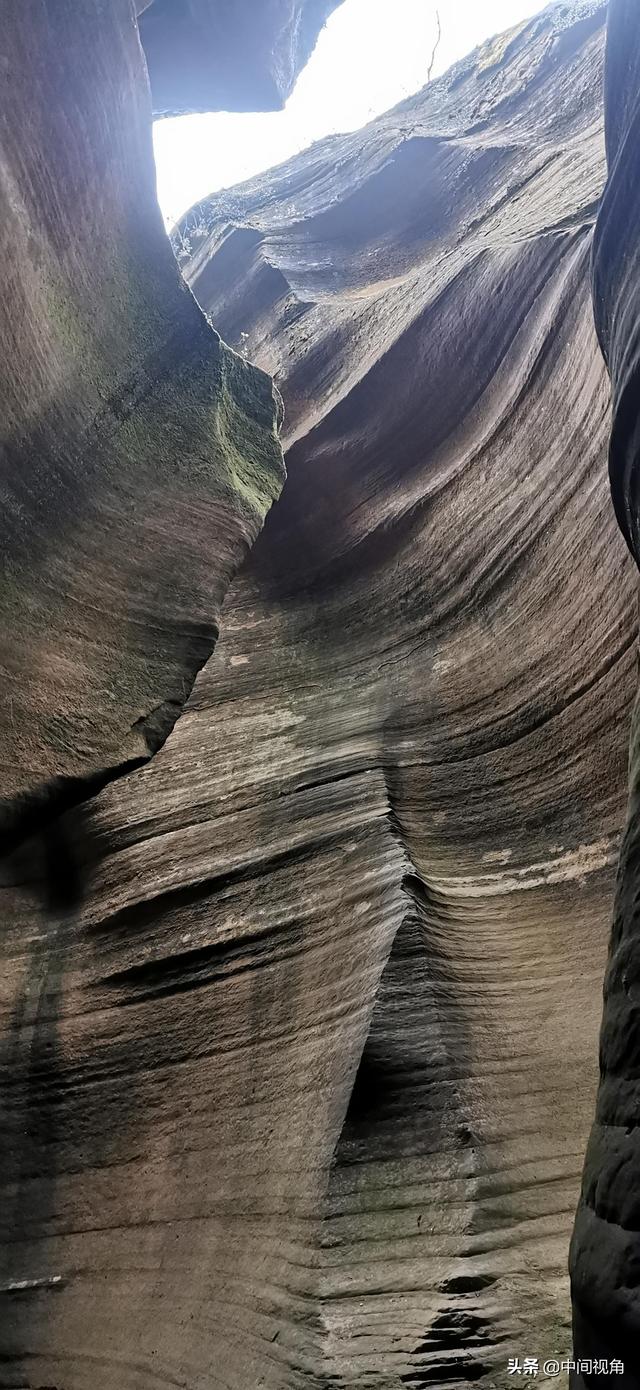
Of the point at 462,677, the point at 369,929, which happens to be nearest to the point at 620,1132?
the point at 369,929

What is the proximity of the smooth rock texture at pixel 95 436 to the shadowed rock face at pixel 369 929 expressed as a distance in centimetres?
148

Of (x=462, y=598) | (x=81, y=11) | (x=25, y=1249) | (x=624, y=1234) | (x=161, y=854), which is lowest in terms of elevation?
(x=624, y=1234)

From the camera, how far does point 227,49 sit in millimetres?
10219

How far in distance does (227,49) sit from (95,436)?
7.57 m

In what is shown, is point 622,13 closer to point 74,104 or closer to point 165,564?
point 74,104

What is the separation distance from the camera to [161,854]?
6.00 meters

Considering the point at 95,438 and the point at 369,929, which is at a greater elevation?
the point at 95,438

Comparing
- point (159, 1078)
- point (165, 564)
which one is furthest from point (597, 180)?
point (159, 1078)

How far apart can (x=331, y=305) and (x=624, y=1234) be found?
1063 cm

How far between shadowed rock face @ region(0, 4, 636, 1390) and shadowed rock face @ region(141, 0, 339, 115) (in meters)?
3.54

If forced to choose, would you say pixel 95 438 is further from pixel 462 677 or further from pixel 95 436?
pixel 462 677

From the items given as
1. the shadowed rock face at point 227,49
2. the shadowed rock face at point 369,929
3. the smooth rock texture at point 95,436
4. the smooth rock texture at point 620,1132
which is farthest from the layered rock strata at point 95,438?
the shadowed rock face at point 227,49

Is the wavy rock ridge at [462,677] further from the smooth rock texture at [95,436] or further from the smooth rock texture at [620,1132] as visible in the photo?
the smooth rock texture at [95,436]

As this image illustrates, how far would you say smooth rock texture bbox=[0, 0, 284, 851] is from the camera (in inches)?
167
